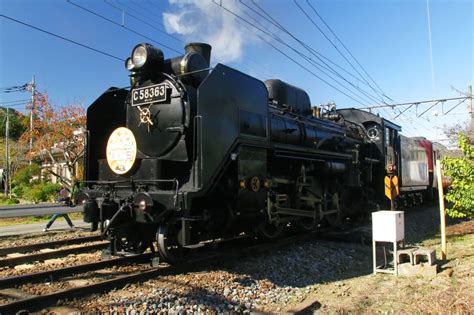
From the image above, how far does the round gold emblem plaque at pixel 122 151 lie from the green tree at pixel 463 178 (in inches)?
274

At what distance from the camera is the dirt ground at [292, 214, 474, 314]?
4957 mm

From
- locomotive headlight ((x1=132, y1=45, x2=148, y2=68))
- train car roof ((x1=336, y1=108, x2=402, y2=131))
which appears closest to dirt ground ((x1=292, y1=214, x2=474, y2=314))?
locomotive headlight ((x1=132, y1=45, x2=148, y2=68))

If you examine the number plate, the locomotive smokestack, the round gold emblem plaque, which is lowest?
the round gold emblem plaque

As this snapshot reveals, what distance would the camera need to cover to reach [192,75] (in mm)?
7059

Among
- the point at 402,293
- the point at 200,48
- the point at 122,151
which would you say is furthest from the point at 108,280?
the point at 200,48

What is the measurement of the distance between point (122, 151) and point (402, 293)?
16.0ft

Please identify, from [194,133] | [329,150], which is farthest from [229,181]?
[329,150]

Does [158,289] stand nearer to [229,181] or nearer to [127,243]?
[127,243]

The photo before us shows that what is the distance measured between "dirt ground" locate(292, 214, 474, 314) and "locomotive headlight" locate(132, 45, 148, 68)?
4581 millimetres

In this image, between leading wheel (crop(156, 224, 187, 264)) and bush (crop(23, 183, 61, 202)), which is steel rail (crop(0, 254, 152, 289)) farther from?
bush (crop(23, 183, 61, 202))

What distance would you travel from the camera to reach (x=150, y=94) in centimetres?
704

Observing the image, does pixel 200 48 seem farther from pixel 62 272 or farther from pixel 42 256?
pixel 42 256

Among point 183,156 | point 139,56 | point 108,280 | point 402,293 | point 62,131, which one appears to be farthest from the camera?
point 62,131

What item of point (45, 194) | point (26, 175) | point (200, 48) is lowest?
point (45, 194)
